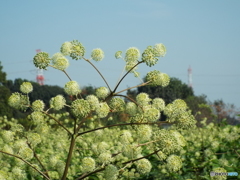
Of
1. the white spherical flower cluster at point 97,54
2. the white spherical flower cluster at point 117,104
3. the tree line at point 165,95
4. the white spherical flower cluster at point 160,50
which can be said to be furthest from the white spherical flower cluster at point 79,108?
the tree line at point 165,95

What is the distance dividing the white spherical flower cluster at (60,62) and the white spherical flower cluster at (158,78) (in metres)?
0.59

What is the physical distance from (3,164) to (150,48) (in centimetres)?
346

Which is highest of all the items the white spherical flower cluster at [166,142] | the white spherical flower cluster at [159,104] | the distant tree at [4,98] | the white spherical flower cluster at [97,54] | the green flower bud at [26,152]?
the distant tree at [4,98]

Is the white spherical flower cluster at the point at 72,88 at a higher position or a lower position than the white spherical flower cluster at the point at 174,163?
higher

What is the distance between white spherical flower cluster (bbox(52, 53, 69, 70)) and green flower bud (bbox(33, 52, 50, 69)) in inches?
2.1

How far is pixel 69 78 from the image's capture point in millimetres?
2734

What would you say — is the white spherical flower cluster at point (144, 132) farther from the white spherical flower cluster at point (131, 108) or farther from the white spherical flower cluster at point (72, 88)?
the white spherical flower cluster at point (72, 88)

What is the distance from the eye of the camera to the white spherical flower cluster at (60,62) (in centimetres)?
271

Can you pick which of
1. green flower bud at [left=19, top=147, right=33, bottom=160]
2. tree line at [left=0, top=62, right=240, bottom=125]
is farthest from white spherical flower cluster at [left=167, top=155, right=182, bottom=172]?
tree line at [left=0, top=62, right=240, bottom=125]

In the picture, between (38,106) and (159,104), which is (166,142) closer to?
(159,104)

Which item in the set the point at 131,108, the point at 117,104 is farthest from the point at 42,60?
the point at 131,108

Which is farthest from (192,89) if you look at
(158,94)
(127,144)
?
(127,144)

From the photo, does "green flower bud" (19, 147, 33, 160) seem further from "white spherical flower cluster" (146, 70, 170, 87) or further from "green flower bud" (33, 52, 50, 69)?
"white spherical flower cluster" (146, 70, 170, 87)

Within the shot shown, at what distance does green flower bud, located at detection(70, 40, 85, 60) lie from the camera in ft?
8.96
